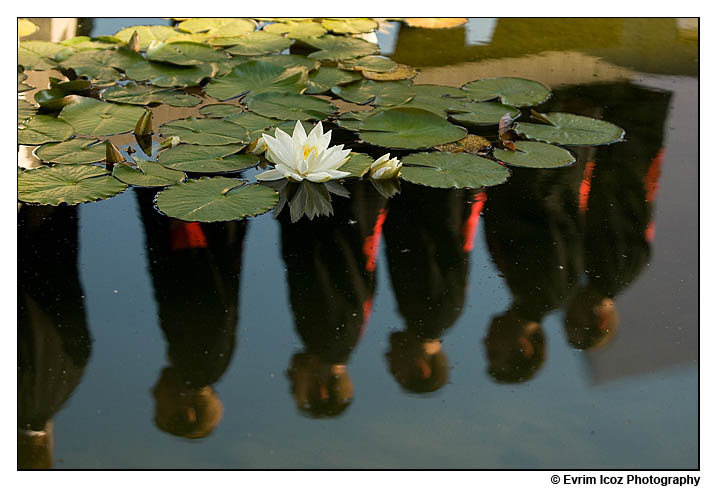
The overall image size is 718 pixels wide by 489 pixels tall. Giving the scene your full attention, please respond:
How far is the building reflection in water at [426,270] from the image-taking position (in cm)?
153

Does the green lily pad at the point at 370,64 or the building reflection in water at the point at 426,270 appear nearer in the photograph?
the building reflection in water at the point at 426,270

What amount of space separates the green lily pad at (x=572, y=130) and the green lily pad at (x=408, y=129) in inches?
10.0

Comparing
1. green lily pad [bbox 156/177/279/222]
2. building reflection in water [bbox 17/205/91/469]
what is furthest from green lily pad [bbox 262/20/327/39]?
building reflection in water [bbox 17/205/91/469]

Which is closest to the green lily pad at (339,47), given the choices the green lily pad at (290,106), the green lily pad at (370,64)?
the green lily pad at (370,64)

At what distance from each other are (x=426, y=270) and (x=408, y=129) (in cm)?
92

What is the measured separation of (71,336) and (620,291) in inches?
49.8

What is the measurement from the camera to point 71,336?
5.20 feet

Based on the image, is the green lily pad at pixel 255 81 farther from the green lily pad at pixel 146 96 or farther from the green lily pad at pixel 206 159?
the green lily pad at pixel 206 159

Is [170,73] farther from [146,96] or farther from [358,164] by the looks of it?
[358,164]

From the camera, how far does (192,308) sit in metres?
1.69

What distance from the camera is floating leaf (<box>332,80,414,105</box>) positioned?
2912 mm

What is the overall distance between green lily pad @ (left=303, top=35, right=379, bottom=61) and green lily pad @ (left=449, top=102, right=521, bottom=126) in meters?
0.81

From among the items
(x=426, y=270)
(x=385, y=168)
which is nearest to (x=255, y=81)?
(x=385, y=168)

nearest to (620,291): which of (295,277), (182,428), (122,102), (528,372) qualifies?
(528,372)
